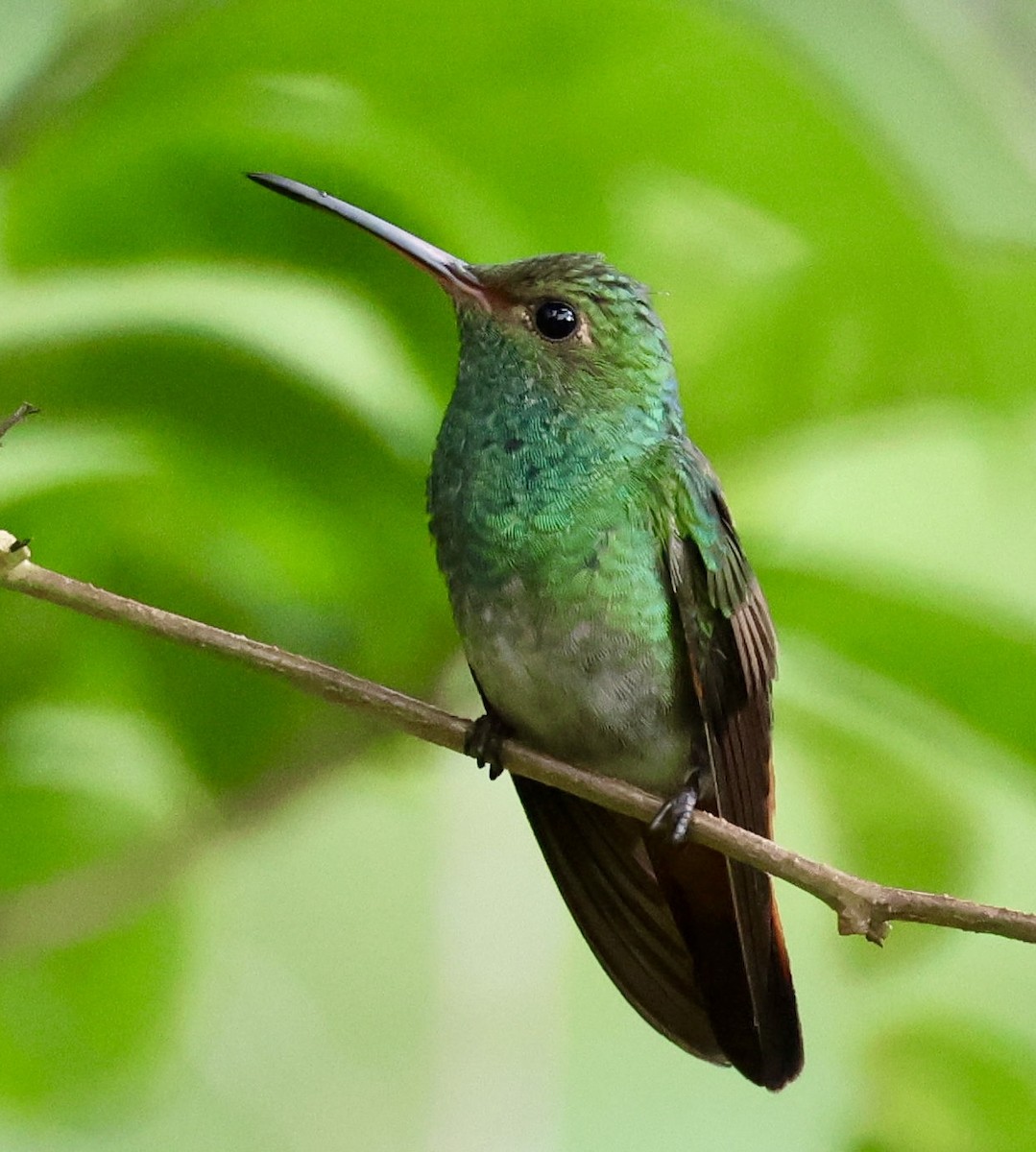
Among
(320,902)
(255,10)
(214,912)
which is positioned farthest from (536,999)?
(255,10)

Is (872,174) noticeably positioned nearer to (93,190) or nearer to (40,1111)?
(93,190)

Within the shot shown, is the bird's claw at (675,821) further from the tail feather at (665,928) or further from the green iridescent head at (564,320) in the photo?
the green iridescent head at (564,320)

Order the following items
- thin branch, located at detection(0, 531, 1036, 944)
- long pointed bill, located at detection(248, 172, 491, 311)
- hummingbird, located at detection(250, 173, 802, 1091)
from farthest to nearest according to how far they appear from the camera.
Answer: hummingbird, located at detection(250, 173, 802, 1091) → long pointed bill, located at detection(248, 172, 491, 311) → thin branch, located at detection(0, 531, 1036, 944)

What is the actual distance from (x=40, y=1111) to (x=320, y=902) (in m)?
0.45

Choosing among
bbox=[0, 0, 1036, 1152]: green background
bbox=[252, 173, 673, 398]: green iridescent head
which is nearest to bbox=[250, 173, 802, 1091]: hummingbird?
bbox=[252, 173, 673, 398]: green iridescent head

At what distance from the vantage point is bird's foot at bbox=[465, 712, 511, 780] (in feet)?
3.98

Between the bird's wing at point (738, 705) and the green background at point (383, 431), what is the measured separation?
217mm

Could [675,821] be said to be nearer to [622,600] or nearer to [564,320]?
[622,600]

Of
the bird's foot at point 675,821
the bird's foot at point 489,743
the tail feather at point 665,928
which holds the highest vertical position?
the bird's foot at point 675,821

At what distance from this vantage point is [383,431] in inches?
53.3

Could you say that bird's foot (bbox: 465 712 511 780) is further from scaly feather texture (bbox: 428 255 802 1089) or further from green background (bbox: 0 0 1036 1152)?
green background (bbox: 0 0 1036 1152)

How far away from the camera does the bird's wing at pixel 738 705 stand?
3.85 feet

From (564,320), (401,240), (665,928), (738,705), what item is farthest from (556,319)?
(665,928)

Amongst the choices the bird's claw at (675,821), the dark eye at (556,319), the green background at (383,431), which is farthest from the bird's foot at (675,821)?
the dark eye at (556,319)
